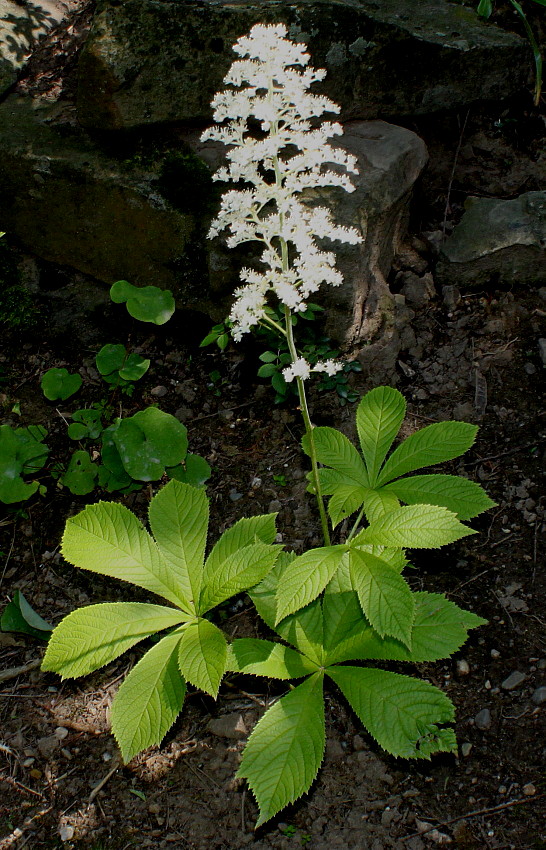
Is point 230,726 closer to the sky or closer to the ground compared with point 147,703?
closer to the ground

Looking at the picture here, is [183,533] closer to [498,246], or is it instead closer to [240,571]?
[240,571]

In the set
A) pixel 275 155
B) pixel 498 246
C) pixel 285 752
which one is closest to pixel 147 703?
pixel 285 752

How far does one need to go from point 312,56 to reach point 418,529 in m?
2.88

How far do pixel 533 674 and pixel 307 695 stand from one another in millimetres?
898

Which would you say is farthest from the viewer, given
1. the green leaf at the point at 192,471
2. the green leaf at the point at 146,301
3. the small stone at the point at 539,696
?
the green leaf at the point at 146,301

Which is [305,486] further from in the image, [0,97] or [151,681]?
[0,97]

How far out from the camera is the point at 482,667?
101 inches

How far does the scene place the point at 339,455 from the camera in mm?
2805

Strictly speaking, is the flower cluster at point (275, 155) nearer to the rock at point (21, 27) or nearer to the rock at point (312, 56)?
the rock at point (312, 56)

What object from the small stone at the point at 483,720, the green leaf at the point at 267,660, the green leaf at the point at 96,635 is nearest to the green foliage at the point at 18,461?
the green leaf at the point at 96,635

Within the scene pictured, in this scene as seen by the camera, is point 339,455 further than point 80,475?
No

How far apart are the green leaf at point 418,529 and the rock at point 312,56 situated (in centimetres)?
267

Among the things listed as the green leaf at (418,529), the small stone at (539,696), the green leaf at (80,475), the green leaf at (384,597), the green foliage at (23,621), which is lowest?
the small stone at (539,696)

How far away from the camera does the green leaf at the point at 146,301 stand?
338 cm
